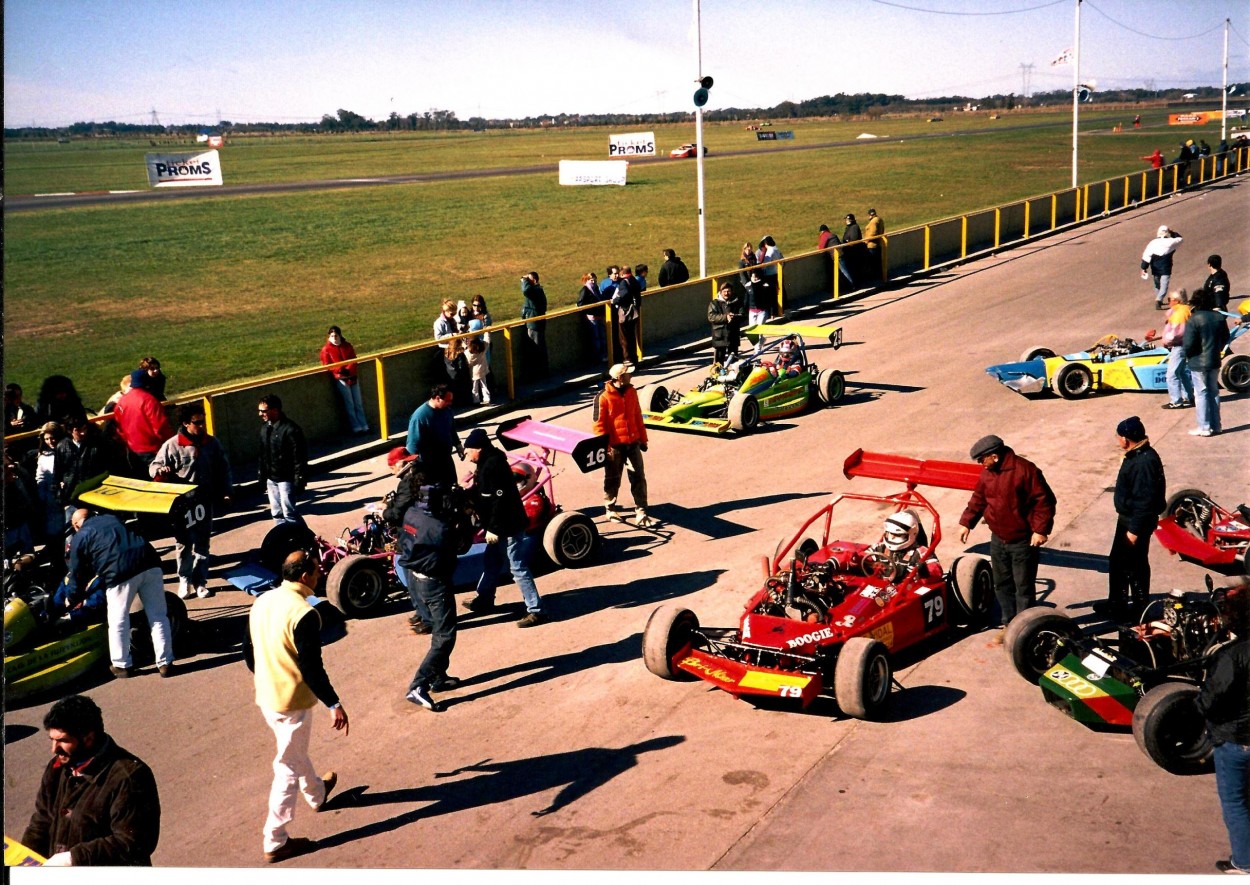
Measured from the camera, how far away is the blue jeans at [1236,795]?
650 centimetres

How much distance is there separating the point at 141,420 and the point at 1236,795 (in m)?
12.1

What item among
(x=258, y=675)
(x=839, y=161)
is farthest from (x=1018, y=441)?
(x=839, y=161)

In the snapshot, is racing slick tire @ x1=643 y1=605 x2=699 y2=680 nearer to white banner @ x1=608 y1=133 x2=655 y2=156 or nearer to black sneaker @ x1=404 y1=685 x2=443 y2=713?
black sneaker @ x1=404 y1=685 x2=443 y2=713

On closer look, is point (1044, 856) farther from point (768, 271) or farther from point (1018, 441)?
point (768, 271)

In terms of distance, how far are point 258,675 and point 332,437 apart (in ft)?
34.3

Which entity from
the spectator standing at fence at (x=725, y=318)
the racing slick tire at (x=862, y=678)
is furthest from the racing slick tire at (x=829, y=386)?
the racing slick tire at (x=862, y=678)

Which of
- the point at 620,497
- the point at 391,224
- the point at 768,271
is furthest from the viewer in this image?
the point at 391,224

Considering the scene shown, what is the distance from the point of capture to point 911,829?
727 centimetres

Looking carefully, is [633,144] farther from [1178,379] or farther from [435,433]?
[435,433]

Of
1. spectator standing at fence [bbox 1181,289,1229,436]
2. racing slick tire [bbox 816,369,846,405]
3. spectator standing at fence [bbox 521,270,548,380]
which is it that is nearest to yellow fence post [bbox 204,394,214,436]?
spectator standing at fence [bbox 521,270,548,380]

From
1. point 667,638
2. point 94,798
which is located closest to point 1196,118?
point 667,638

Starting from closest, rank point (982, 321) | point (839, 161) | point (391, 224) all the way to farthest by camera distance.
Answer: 1. point (982, 321)
2. point (391, 224)
3. point (839, 161)

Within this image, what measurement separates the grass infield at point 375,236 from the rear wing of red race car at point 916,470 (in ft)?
Result: 24.9

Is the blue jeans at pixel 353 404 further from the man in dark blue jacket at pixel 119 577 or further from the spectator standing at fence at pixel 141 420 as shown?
the man in dark blue jacket at pixel 119 577
